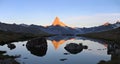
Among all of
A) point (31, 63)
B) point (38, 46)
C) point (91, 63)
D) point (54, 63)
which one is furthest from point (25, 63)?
point (38, 46)

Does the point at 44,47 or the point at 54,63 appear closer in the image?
the point at 54,63

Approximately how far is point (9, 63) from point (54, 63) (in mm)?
14818

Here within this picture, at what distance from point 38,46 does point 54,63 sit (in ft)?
169

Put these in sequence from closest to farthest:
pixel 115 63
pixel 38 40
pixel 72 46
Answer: pixel 115 63, pixel 72 46, pixel 38 40

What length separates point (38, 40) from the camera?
362ft

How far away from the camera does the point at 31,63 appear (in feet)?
195

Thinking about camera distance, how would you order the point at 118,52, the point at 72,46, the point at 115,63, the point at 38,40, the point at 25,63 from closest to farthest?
the point at 115,63, the point at 25,63, the point at 118,52, the point at 72,46, the point at 38,40

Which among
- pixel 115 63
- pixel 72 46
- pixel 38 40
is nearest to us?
pixel 115 63

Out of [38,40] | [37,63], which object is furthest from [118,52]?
[38,40]

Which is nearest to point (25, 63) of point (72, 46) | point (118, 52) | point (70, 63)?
point (70, 63)

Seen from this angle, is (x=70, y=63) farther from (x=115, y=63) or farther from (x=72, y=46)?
(x=72, y=46)

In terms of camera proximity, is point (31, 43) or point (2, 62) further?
point (31, 43)

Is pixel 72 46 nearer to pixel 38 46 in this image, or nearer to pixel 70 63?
pixel 38 46

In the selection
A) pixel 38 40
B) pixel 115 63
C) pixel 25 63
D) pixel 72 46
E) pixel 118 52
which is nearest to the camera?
pixel 115 63
